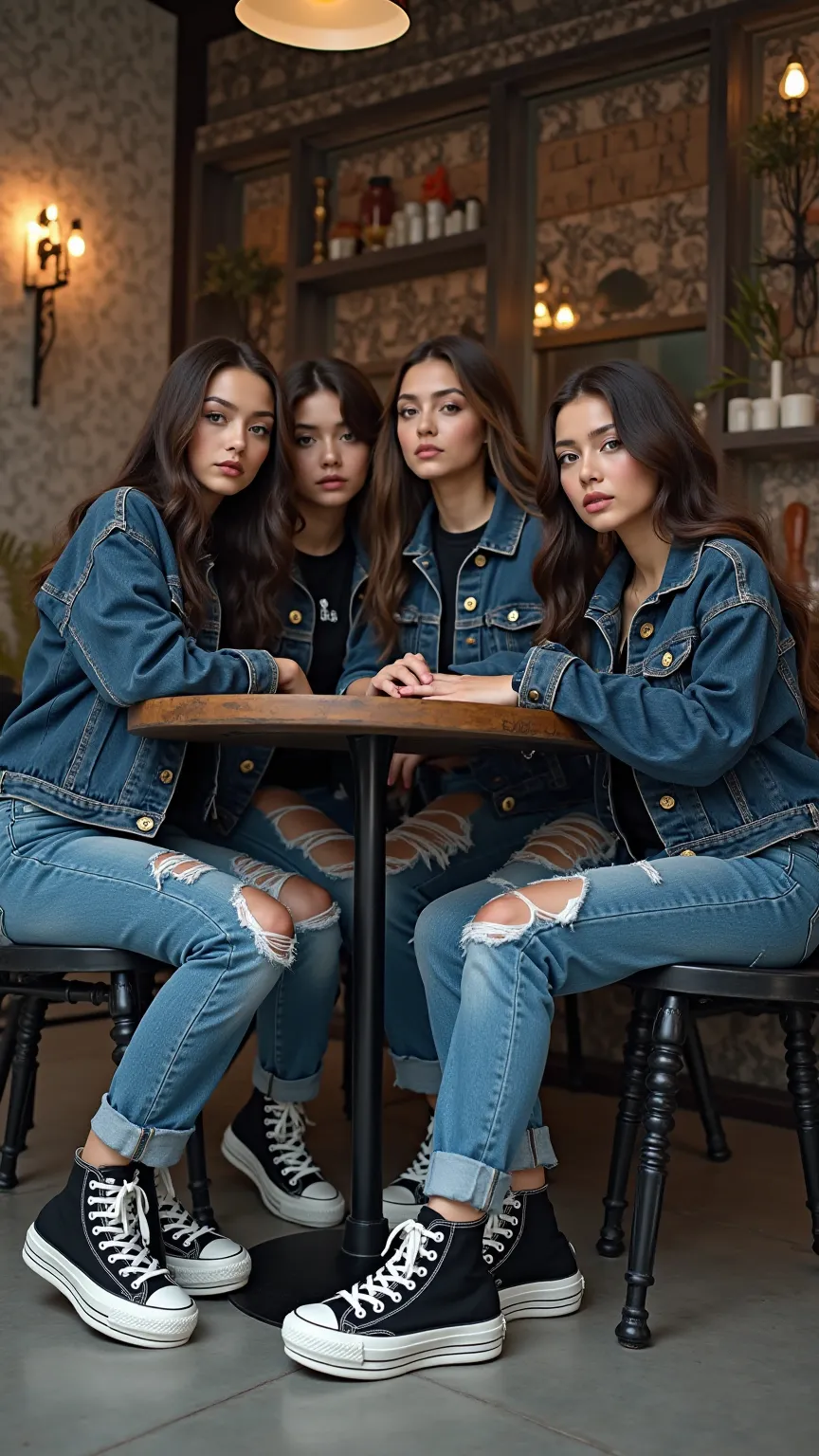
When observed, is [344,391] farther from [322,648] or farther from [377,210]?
[377,210]

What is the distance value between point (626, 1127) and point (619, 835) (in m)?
0.42

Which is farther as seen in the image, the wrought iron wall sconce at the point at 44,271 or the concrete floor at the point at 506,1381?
the wrought iron wall sconce at the point at 44,271

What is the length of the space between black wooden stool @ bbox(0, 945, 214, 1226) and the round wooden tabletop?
31 centimetres

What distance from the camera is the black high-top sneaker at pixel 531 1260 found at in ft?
5.68

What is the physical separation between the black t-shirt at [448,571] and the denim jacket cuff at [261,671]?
49 cm

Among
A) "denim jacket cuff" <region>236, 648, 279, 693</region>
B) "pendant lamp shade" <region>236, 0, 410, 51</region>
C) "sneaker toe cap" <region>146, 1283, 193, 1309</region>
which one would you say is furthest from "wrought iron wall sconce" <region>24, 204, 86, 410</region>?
"sneaker toe cap" <region>146, 1283, 193, 1309</region>

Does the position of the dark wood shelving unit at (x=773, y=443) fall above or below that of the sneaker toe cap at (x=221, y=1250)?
above

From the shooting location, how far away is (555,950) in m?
1.65

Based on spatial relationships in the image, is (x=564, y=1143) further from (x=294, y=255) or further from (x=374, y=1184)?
(x=294, y=255)

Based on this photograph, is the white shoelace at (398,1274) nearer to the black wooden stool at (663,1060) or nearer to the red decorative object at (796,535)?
the black wooden stool at (663,1060)

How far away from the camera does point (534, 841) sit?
209cm

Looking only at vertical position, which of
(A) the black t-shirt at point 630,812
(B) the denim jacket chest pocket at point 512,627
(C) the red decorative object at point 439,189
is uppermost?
(C) the red decorative object at point 439,189

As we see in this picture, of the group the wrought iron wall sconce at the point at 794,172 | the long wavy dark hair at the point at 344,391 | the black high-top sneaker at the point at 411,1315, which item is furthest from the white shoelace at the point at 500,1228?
the wrought iron wall sconce at the point at 794,172

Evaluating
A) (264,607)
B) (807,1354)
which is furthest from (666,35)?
(807,1354)
